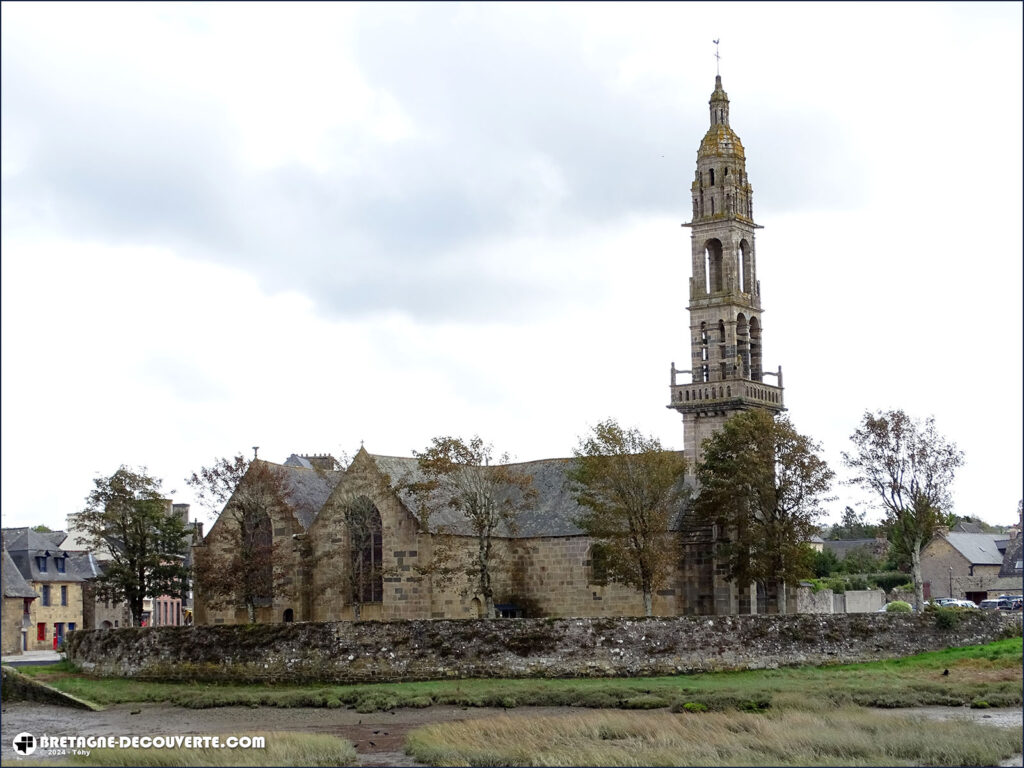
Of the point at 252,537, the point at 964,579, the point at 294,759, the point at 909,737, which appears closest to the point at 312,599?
the point at 252,537

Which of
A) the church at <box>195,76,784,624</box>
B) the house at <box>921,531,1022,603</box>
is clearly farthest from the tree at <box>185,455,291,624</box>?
the house at <box>921,531,1022,603</box>

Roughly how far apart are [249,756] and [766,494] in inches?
1137

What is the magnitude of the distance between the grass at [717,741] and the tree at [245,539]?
23.8 m

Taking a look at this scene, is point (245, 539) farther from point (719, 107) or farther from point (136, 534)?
point (719, 107)

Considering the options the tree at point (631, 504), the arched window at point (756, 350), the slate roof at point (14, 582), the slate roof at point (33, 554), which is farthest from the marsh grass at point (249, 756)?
the slate roof at point (33, 554)

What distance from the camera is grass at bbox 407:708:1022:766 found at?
3027cm

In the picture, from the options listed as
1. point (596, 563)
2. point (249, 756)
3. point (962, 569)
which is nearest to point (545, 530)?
point (596, 563)

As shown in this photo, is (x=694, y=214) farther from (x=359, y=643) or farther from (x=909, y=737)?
(x=909, y=737)

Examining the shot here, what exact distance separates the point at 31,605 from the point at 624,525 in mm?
35868

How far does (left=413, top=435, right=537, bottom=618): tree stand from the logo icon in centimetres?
2145

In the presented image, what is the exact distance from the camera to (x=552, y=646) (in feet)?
158

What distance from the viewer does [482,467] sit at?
5781 cm

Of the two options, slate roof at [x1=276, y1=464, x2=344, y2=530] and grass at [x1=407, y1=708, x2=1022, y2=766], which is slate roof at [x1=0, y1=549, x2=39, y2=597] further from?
grass at [x1=407, y1=708, x2=1022, y2=766]

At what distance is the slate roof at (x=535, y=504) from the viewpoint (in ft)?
196
